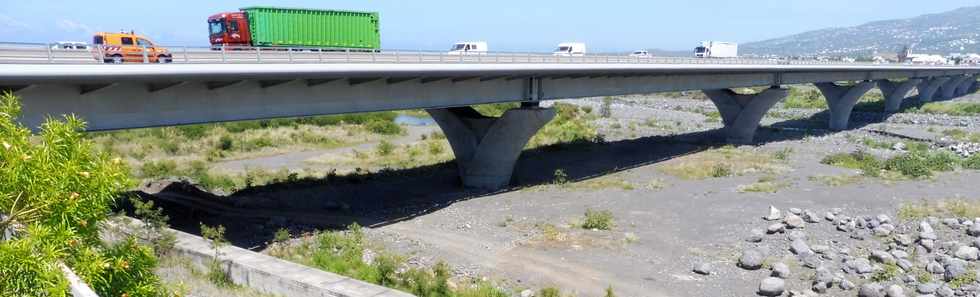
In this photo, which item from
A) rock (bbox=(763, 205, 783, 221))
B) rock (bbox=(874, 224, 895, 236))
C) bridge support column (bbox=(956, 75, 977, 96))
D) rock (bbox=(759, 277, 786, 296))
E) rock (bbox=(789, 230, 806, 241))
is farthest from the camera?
bridge support column (bbox=(956, 75, 977, 96))

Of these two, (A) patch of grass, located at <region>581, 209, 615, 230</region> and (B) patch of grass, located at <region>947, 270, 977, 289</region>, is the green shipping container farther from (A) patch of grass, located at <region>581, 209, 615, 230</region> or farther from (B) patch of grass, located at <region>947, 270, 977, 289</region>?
(B) patch of grass, located at <region>947, 270, 977, 289</region>

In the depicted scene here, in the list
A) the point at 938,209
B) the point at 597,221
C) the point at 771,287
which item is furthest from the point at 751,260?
the point at 938,209

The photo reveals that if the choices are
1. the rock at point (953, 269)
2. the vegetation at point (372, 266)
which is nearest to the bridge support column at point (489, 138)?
the vegetation at point (372, 266)

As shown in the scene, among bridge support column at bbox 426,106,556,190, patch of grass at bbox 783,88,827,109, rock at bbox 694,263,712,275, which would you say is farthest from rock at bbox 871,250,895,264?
patch of grass at bbox 783,88,827,109

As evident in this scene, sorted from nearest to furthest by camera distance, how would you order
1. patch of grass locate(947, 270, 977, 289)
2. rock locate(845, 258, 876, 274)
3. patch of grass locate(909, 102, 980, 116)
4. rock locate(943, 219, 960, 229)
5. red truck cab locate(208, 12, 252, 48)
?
patch of grass locate(947, 270, 977, 289)
rock locate(845, 258, 876, 274)
rock locate(943, 219, 960, 229)
red truck cab locate(208, 12, 252, 48)
patch of grass locate(909, 102, 980, 116)

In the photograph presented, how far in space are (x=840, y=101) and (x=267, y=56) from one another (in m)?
58.3

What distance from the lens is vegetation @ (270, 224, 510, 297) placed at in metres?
17.7

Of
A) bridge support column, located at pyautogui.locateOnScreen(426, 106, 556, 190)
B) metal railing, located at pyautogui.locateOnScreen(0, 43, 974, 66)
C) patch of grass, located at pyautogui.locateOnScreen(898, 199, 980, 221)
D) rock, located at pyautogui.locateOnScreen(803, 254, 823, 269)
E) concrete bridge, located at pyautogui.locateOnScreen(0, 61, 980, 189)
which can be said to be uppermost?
metal railing, located at pyautogui.locateOnScreen(0, 43, 974, 66)

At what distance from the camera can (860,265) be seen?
2012 centimetres

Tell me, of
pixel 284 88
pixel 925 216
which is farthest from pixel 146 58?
pixel 925 216

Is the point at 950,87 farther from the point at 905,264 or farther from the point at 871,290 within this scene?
the point at 871,290

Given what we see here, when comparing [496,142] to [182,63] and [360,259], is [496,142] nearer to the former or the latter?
[360,259]

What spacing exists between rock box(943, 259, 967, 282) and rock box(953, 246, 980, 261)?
1.01 m

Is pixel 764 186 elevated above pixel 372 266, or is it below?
below
